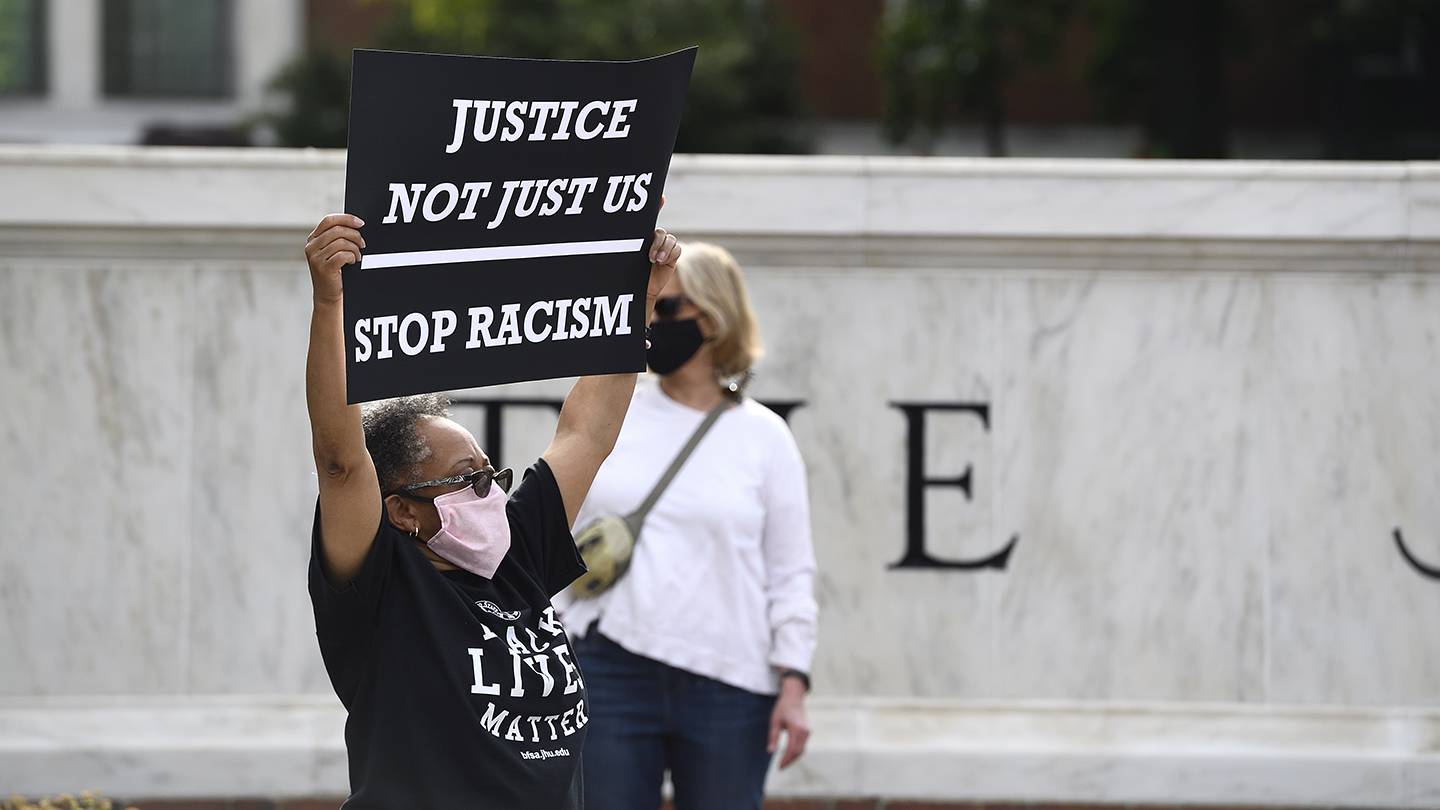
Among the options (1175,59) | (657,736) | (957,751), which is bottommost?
(957,751)

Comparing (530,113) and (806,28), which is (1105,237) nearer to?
(530,113)

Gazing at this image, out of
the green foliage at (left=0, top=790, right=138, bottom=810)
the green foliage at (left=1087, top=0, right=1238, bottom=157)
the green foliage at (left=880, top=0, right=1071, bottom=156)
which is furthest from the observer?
the green foliage at (left=880, top=0, right=1071, bottom=156)

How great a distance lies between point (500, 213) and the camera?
10.5ft

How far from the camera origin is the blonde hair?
4.53 meters

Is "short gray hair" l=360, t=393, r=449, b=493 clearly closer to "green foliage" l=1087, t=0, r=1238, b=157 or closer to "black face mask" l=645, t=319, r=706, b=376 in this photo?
"black face mask" l=645, t=319, r=706, b=376

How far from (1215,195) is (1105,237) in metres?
0.39

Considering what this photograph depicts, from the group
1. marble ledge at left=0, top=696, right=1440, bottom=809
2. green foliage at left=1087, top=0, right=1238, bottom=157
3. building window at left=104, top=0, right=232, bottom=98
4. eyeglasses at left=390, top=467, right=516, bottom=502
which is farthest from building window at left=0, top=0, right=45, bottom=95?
eyeglasses at left=390, top=467, right=516, bottom=502

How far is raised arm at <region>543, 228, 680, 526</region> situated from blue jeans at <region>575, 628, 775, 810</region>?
3.06 feet

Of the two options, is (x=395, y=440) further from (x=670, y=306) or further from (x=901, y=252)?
(x=901, y=252)

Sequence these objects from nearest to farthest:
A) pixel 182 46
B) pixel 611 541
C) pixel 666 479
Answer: pixel 611 541 < pixel 666 479 < pixel 182 46

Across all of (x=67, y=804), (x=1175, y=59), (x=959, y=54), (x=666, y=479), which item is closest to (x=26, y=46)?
(x=959, y=54)

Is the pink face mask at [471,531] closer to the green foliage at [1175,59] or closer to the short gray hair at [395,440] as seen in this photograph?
the short gray hair at [395,440]

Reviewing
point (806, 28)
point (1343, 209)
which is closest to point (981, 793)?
point (1343, 209)

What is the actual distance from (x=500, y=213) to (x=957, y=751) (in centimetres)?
336
